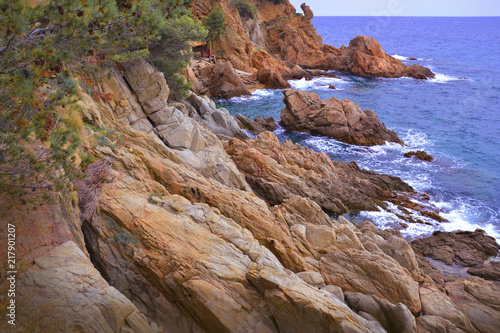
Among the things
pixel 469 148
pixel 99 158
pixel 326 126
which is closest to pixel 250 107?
pixel 326 126

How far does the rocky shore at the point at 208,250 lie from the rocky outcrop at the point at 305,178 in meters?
0.13

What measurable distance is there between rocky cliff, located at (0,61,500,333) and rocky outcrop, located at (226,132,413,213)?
12.3 feet

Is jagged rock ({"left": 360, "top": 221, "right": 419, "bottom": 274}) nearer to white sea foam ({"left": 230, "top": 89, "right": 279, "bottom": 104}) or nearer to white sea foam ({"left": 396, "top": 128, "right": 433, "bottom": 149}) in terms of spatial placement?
white sea foam ({"left": 396, "top": 128, "right": 433, "bottom": 149})

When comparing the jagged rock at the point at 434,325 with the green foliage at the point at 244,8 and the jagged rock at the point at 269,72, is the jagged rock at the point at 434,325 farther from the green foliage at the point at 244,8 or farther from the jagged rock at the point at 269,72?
the green foliage at the point at 244,8

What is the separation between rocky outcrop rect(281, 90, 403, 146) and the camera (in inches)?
1492

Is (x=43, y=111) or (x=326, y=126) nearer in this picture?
(x=43, y=111)

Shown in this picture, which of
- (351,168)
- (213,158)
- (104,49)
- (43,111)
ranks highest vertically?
(104,49)

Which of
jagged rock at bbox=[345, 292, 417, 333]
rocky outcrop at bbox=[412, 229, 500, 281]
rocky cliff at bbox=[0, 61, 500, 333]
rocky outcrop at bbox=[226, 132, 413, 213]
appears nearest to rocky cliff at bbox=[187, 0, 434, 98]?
rocky outcrop at bbox=[226, 132, 413, 213]

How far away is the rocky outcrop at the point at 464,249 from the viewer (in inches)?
770

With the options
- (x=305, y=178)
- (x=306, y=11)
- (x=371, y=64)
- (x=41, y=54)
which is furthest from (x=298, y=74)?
(x=41, y=54)

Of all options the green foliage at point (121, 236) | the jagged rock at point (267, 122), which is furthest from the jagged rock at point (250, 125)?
the green foliage at point (121, 236)

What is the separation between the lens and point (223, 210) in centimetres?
1465

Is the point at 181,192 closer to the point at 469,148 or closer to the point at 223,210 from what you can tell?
the point at 223,210

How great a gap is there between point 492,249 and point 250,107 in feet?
106
